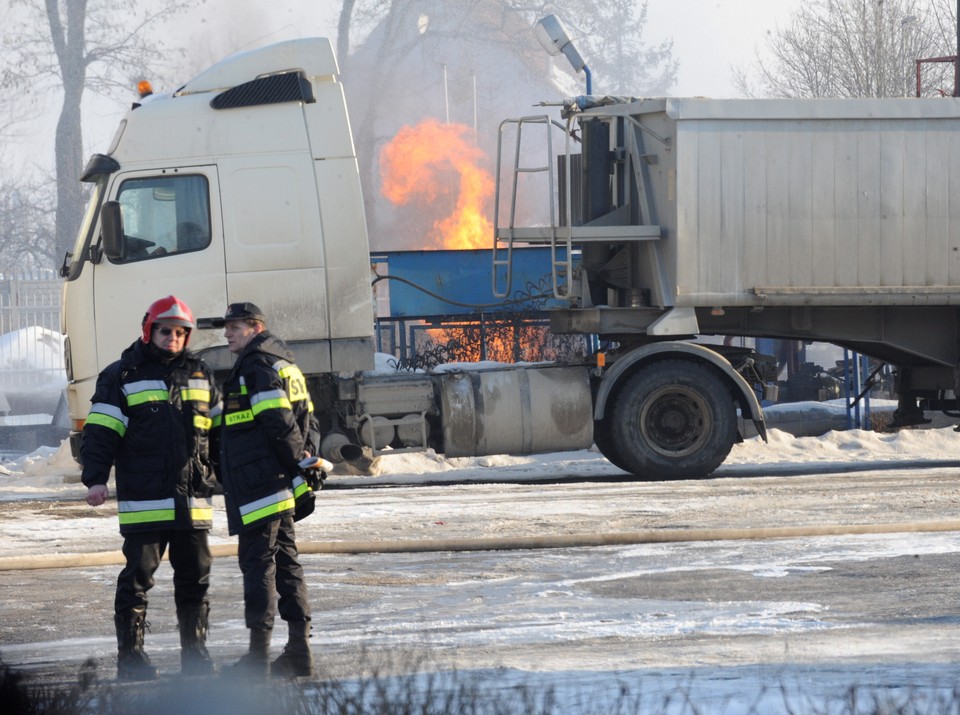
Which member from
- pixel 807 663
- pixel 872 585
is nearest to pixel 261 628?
pixel 807 663

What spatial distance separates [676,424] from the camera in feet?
42.7

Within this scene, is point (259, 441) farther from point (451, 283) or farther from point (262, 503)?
point (451, 283)

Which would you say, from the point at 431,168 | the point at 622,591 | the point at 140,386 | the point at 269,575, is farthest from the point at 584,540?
the point at 431,168

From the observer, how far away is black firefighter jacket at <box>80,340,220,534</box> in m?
6.01

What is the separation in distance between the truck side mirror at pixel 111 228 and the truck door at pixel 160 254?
0.13 metres

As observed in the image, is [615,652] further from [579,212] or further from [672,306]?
[579,212]

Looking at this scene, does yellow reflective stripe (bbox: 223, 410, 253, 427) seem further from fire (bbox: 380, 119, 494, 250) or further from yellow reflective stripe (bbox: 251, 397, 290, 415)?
Result: fire (bbox: 380, 119, 494, 250)

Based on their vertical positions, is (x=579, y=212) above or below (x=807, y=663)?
above

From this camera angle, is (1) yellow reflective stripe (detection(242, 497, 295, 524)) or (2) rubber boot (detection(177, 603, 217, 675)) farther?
(1) yellow reflective stripe (detection(242, 497, 295, 524))

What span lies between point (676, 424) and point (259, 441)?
7505 millimetres

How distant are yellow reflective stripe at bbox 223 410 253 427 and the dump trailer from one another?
533 cm

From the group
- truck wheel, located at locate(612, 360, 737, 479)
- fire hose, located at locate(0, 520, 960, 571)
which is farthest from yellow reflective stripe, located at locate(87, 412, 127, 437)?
truck wheel, located at locate(612, 360, 737, 479)

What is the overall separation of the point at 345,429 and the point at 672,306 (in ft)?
10.8

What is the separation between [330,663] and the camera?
5.97 metres
